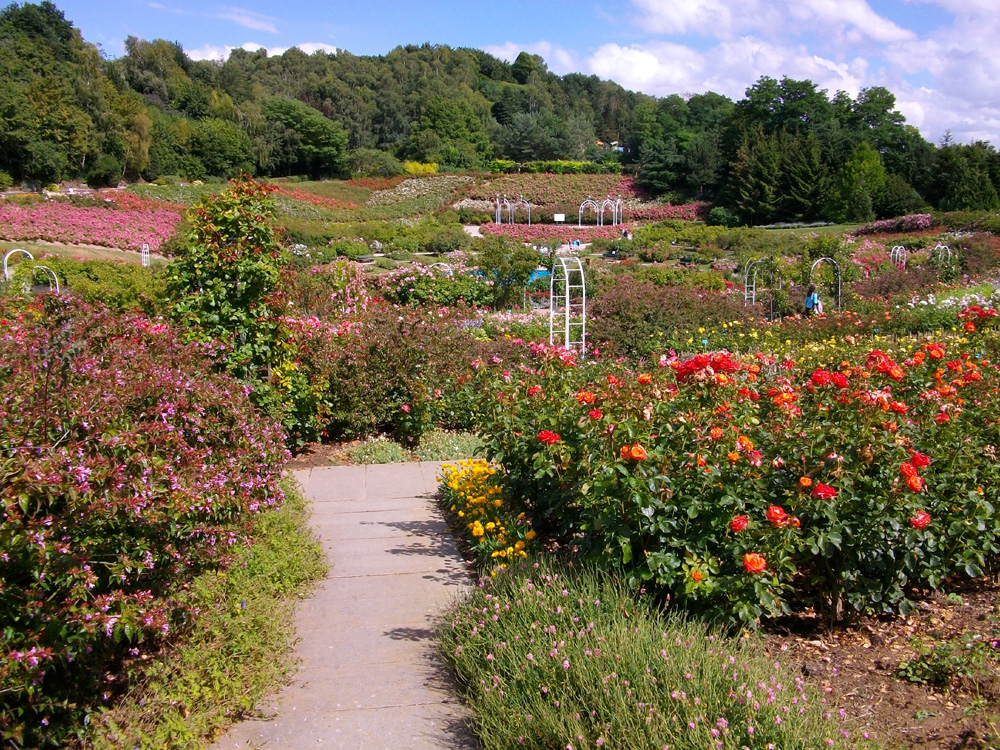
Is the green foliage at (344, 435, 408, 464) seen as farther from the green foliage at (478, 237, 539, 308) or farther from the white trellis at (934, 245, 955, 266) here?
the white trellis at (934, 245, 955, 266)

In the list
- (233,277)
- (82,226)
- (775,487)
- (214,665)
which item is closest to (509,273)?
(233,277)

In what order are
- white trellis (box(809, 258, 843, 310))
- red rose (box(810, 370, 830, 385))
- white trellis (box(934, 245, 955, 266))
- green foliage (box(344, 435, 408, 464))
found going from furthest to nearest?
white trellis (box(934, 245, 955, 266)) < white trellis (box(809, 258, 843, 310)) < green foliage (box(344, 435, 408, 464)) < red rose (box(810, 370, 830, 385))

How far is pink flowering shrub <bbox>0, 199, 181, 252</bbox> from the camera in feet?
78.1

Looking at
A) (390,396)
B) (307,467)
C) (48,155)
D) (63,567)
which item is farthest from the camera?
(48,155)

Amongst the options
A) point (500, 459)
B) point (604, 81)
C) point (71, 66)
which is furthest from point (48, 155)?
point (604, 81)

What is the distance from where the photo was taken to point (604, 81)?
106 m

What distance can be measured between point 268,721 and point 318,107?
7598 centimetres

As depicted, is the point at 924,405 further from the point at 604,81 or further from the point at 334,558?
the point at 604,81

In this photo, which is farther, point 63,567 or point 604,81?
point 604,81

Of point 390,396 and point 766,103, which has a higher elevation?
point 766,103

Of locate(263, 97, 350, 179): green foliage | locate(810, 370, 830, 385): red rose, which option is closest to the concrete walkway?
locate(810, 370, 830, 385): red rose

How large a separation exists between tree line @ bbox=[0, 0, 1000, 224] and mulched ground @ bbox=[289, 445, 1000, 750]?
1797 centimetres

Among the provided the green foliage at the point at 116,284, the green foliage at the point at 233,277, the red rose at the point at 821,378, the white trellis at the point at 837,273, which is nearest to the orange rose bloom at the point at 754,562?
the red rose at the point at 821,378

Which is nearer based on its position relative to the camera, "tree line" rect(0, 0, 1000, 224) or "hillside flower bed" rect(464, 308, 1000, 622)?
"hillside flower bed" rect(464, 308, 1000, 622)
